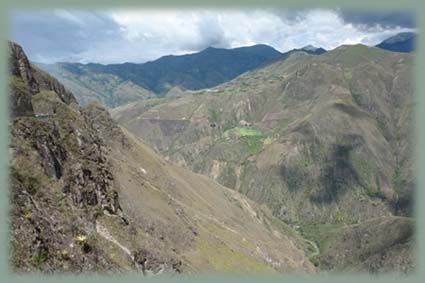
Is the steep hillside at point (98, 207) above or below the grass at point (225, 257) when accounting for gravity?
above

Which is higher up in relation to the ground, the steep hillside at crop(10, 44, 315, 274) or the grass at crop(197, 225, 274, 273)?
the steep hillside at crop(10, 44, 315, 274)

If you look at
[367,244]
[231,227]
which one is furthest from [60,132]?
[367,244]

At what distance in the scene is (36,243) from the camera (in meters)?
18.7

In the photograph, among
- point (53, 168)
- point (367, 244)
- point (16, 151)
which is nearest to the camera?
point (16, 151)

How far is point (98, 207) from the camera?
133 ft

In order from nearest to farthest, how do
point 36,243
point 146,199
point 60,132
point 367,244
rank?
point 36,243
point 60,132
point 146,199
point 367,244

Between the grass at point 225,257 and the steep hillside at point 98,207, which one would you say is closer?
the steep hillside at point 98,207

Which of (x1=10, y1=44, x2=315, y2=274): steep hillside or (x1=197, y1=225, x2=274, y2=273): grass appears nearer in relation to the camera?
(x1=10, y1=44, x2=315, y2=274): steep hillside

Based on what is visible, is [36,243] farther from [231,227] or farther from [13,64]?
[231,227]

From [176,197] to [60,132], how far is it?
55.6m

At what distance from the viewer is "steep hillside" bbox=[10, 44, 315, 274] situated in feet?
68.3

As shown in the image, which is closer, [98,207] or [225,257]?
[98,207]

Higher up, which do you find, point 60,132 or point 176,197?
point 60,132

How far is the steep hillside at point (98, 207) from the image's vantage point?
20.8m
